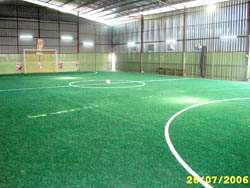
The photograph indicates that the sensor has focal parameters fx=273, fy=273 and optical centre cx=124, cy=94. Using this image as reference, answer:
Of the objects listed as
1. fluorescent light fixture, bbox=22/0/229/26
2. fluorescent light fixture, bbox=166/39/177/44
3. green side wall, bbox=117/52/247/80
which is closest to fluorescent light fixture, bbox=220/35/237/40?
green side wall, bbox=117/52/247/80

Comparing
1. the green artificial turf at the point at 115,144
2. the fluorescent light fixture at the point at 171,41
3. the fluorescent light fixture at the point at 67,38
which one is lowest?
the green artificial turf at the point at 115,144

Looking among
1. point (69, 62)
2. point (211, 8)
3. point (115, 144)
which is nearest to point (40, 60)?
point (69, 62)

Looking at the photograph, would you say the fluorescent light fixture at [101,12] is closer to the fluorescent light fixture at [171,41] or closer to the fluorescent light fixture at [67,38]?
the fluorescent light fixture at [67,38]

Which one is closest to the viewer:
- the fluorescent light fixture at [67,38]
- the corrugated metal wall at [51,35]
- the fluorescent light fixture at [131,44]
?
the corrugated metal wall at [51,35]

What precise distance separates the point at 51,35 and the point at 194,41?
21.4 meters

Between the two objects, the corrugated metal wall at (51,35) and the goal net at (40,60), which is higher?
the corrugated metal wall at (51,35)

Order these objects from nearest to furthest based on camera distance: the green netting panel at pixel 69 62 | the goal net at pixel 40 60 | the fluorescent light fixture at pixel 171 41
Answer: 1. the fluorescent light fixture at pixel 171 41
2. the goal net at pixel 40 60
3. the green netting panel at pixel 69 62

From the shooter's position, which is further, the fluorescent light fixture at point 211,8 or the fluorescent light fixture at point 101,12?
the fluorescent light fixture at point 101,12

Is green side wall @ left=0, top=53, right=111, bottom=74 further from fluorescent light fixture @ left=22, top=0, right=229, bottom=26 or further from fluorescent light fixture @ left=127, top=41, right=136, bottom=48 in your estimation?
fluorescent light fixture @ left=22, top=0, right=229, bottom=26

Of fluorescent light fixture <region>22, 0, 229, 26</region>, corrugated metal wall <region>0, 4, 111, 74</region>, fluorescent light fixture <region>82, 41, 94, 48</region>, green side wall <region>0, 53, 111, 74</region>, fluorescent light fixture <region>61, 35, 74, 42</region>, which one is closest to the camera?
fluorescent light fixture <region>22, 0, 229, 26</region>

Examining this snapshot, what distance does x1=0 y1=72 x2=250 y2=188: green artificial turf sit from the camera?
5.21 m

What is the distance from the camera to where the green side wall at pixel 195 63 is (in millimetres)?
27406

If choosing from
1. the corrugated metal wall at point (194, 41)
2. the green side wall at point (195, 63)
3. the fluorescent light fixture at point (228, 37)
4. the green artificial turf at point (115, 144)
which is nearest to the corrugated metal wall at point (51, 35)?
the corrugated metal wall at point (194, 41)

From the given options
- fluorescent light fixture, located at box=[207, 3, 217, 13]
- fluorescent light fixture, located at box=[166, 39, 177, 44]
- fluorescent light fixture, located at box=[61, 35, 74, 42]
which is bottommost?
fluorescent light fixture, located at box=[166, 39, 177, 44]
